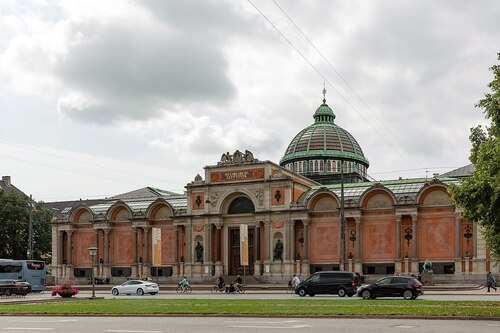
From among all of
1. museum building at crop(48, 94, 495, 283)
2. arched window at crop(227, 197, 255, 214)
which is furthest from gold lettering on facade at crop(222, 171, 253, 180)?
arched window at crop(227, 197, 255, 214)

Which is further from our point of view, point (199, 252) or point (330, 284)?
point (199, 252)

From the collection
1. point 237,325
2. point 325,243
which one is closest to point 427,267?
Result: point 325,243

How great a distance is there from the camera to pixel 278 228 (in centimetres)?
8069

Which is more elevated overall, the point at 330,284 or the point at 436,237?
the point at 436,237

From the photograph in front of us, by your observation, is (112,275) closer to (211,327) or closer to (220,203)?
(220,203)

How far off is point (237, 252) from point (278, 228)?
6605 millimetres

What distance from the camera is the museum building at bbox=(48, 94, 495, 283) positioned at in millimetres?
73562

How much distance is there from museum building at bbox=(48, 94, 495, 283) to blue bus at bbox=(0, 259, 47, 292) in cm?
1096

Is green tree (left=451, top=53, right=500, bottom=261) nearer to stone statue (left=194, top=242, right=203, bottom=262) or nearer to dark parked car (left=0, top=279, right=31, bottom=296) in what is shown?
dark parked car (left=0, top=279, right=31, bottom=296)

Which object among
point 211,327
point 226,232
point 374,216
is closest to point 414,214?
point 374,216

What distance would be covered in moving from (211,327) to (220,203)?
59.6 m

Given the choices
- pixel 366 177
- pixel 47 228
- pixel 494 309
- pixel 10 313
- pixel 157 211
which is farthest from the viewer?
pixel 47 228

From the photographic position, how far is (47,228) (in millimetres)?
111812

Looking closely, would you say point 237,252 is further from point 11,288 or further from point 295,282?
point 11,288
